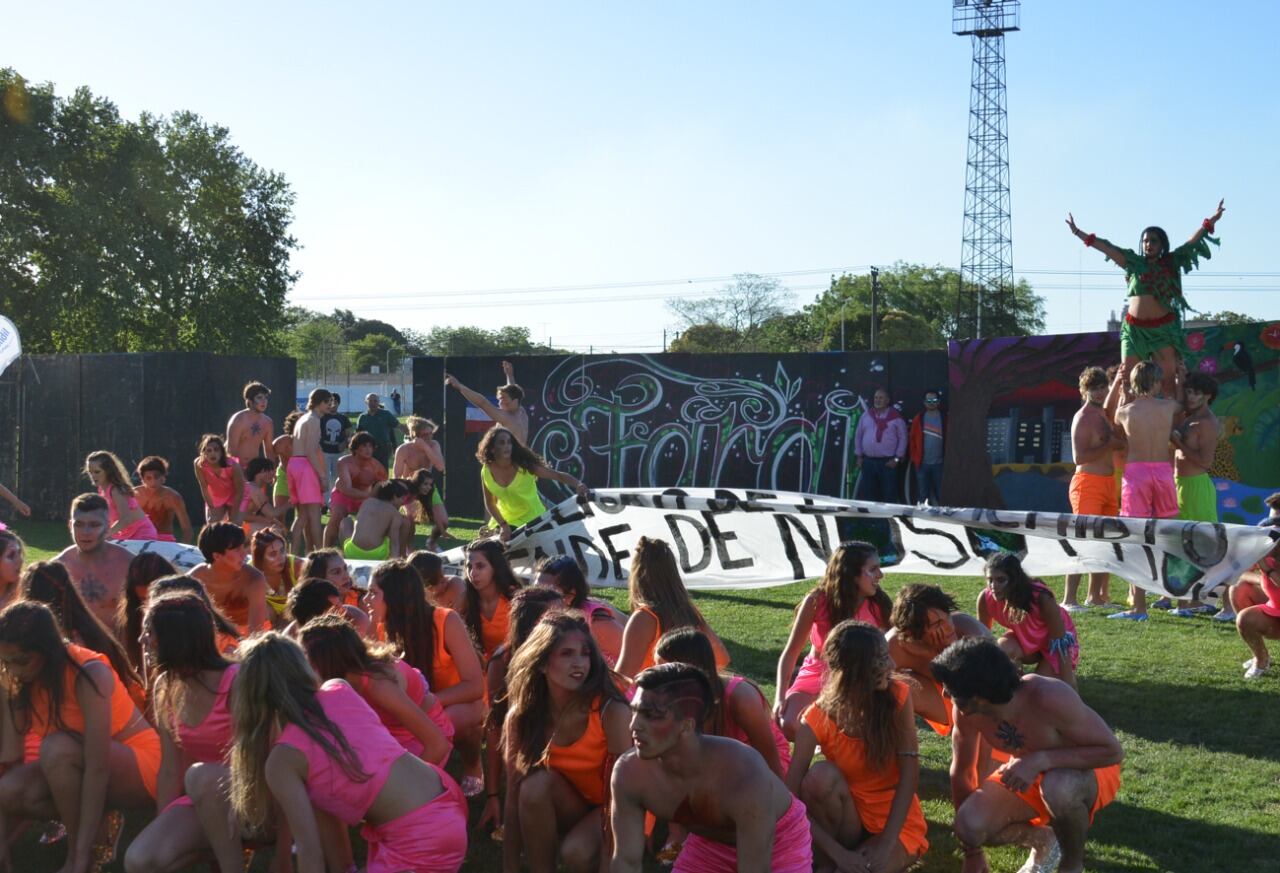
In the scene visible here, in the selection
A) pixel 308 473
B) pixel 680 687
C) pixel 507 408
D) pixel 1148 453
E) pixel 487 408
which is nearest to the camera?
pixel 680 687

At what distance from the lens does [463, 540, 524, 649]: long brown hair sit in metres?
6.47

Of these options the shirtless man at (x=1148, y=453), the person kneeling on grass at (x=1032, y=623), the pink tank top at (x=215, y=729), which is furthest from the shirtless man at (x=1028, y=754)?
the shirtless man at (x=1148, y=453)

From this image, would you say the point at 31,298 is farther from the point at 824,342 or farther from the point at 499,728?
the point at 824,342

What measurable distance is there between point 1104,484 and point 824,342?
2190 inches

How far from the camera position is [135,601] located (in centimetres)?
596

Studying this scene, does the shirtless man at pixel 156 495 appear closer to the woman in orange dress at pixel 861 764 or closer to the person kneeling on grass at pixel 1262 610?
the woman in orange dress at pixel 861 764

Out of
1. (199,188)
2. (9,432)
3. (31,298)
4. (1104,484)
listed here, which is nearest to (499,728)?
(1104,484)

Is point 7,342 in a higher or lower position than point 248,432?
higher

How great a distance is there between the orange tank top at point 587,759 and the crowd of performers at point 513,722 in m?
0.01

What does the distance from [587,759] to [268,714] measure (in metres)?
1.17

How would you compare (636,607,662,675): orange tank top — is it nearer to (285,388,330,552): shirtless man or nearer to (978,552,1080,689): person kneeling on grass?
(978,552,1080,689): person kneeling on grass

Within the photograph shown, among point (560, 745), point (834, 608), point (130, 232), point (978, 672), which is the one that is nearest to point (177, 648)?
point (560, 745)

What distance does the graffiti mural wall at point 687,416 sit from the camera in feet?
55.5

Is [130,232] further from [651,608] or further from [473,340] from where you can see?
[473,340]
